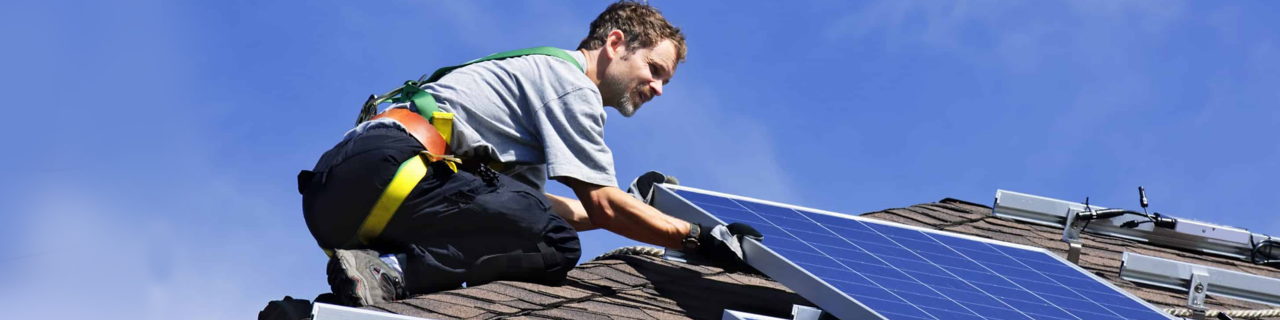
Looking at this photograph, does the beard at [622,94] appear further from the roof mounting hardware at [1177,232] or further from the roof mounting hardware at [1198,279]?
the roof mounting hardware at [1177,232]

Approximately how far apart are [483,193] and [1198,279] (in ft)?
12.2

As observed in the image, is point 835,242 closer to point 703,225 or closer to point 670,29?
point 703,225

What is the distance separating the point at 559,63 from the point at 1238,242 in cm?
569

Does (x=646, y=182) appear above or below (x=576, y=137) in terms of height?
above

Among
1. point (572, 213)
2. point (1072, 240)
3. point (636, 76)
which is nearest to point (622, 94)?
point (636, 76)

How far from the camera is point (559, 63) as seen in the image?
18.2 ft

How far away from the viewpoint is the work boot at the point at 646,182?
21.1 feet

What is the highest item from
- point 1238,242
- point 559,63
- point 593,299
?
point 1238,242

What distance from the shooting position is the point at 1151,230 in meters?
9.00

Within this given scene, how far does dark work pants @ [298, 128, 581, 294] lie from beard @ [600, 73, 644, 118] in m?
1.03

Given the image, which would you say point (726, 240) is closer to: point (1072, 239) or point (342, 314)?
point (342, 314)

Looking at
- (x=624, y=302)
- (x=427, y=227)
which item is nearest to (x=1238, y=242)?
(x=624, y=302)

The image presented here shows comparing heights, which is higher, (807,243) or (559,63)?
(559,63)

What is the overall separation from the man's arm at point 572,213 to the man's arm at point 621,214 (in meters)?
0.62
